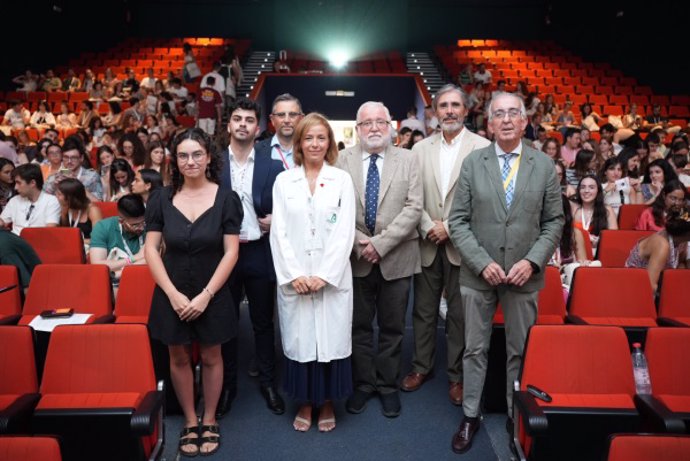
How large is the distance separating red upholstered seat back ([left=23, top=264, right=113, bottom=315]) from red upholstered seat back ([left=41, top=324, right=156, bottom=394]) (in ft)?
2.61

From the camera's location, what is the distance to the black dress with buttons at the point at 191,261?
241 centimetres

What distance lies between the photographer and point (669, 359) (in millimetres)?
2295

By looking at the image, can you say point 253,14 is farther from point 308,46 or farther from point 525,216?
point 525,216

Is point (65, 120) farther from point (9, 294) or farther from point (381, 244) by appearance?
point (381, 244)

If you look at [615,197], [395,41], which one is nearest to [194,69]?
[395,41]

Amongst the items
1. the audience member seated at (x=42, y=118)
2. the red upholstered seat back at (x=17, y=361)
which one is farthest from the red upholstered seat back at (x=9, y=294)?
the audience member seated at (x=42, y=118)

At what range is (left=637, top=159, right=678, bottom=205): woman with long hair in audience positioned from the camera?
519 cm

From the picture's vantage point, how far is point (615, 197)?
5.19 meters

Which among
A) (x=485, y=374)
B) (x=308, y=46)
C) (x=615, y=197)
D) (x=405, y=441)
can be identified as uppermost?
(x=308, y=46)

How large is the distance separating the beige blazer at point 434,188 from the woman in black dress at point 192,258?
102cm

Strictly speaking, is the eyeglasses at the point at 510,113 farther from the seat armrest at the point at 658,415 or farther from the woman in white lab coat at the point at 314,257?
the seat armrest at the point at 658,415

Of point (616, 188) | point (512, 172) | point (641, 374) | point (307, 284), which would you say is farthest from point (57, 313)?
point (616, 188)

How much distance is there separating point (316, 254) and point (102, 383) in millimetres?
1047

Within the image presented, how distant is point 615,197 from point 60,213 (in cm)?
477
